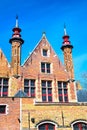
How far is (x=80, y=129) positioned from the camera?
18.8 metres

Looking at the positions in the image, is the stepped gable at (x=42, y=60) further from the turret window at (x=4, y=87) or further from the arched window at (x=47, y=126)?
the arched window at (x=47, y=126)

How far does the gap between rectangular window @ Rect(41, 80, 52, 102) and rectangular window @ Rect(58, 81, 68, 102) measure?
0.98m

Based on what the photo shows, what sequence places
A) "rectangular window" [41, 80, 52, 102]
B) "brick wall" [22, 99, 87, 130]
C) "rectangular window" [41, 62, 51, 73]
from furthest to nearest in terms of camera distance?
1. "rectangular window" [41, 62, 51, 73]
2. "rectangular window" [41, 80, 52, 102]
3. "brick wall" [22, 99, 87, 130]

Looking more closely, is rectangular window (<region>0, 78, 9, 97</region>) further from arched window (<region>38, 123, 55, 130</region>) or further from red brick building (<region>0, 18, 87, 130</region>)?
arched window (<region>38, 123, 55, 130</region>)

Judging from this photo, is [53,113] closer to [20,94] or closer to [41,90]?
[20,94]

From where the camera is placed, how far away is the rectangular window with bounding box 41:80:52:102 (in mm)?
21594

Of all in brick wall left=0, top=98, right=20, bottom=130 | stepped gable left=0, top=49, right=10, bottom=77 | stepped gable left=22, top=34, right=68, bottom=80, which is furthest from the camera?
stepped gable left=22, top=34, right=68, bottom=80

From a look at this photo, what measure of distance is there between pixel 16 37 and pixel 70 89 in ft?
24.1

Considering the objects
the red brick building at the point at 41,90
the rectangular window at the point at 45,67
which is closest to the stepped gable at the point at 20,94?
the red brick building at the point at 41,90

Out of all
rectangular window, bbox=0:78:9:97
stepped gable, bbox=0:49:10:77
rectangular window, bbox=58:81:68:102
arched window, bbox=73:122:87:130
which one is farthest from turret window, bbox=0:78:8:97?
arched window, bbox=73:122:87:130

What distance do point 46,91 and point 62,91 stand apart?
1.61m

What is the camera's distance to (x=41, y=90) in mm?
21766

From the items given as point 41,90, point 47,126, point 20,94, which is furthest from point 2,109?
point 41,90

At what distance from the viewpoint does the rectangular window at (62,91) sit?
72.5ft
